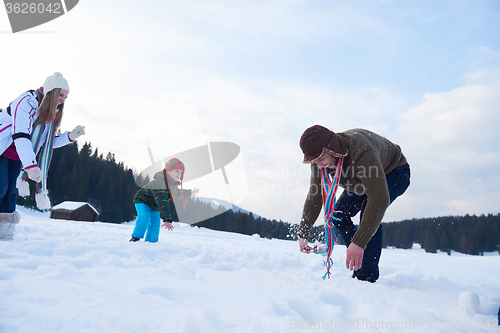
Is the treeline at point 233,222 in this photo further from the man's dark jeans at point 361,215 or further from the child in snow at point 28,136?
the man's dark jeans at point 361,215

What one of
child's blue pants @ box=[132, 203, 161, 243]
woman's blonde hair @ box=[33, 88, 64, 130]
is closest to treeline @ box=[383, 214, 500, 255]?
child's blue pants @ box=[132, 203, 161, 243]

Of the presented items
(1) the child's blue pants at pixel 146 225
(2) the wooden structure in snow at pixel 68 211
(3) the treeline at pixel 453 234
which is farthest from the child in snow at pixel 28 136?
(3) the treeline at pixel 453 234

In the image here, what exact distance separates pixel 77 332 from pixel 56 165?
149ft

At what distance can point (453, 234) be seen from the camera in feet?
166

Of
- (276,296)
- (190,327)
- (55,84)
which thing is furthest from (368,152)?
(55,84)

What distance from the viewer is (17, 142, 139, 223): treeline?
37.6m

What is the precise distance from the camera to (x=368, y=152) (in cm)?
230

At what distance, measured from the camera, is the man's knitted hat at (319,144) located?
232 centimetres

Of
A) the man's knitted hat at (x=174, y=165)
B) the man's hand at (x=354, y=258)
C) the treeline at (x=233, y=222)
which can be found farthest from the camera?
the treeline at (x=233, y=222)

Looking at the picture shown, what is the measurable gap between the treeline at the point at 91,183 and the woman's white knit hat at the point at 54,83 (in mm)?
37713

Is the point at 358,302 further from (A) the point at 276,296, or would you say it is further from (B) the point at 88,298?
(B) the point at 88,298

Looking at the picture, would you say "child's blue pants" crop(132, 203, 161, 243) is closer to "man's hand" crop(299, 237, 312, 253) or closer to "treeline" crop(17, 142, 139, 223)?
"man's hand" crop(299, 237, 312, 253)

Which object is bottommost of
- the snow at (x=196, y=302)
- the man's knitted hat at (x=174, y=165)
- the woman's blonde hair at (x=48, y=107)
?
the snow at (x=196, y=302)

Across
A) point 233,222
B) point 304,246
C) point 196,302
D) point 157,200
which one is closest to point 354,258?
point 304,246
